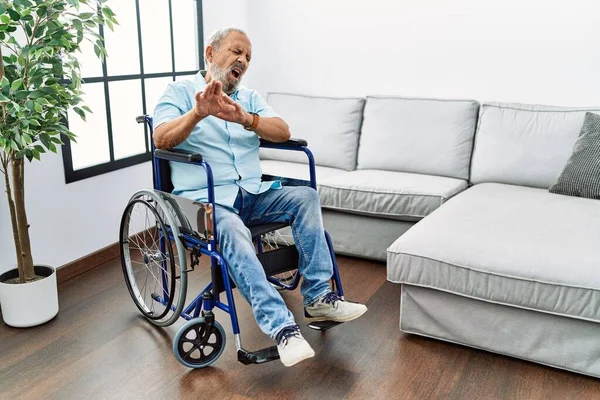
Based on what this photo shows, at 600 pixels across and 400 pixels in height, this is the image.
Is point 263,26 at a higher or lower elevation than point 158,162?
higher

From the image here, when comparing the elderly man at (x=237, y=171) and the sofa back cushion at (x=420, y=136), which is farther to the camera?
the sofa back cushion at (x=420, y=136)

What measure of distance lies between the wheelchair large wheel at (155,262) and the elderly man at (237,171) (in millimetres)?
145

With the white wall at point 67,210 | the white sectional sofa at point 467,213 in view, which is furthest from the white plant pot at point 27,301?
the white sectional sofa at point 467,213

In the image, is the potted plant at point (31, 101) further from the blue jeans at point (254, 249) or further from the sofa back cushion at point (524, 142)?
the sofa back cushion at point (524, 142)

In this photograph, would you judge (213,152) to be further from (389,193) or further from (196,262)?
(389,193)

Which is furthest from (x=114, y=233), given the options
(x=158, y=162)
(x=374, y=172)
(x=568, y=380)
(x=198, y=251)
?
(x=568, y=380)

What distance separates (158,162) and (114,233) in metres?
0.99

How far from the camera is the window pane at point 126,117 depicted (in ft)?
9.97

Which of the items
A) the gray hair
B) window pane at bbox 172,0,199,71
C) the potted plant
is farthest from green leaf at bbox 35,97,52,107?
window pane at bbox 172,0,199,71

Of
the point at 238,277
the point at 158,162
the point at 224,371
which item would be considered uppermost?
the point at 158,162

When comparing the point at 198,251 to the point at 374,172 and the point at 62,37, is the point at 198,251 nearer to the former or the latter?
the point at 62,37

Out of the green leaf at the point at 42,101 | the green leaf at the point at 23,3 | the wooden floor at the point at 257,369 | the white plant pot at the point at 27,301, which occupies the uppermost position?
the green leaf at the point at 23,3

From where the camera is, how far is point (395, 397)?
1.86 m

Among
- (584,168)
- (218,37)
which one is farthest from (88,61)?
(584,168)
